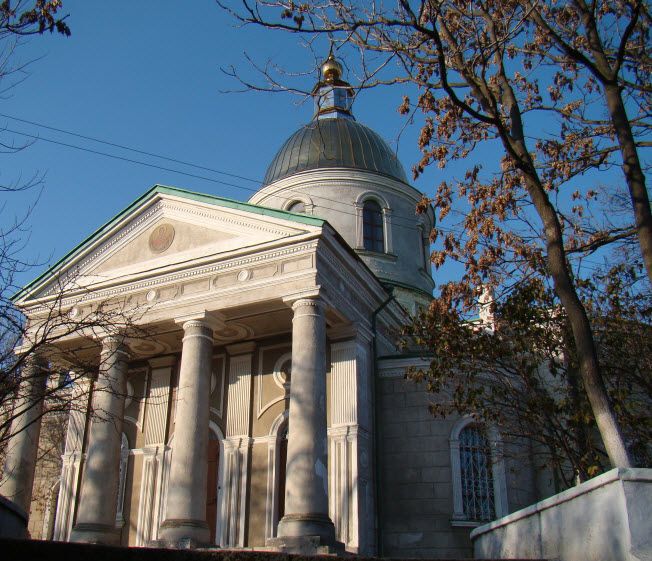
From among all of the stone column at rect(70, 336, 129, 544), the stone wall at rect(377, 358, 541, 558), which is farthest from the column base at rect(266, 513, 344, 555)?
the stone column at rect(70, 336, 129, 544)

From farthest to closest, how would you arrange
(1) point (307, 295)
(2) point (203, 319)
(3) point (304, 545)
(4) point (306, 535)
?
1. (2) point (203, 319)
2. (1) point (307, 295)
3. (4) point (306, 535)
4. (3) point (304, 545)

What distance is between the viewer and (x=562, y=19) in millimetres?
10219

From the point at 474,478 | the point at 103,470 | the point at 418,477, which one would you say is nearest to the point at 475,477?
the point at 474,478

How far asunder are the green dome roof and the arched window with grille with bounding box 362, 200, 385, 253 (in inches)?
52.7

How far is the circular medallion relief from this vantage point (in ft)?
Result: 58.2

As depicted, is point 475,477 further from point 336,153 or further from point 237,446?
point 336,153

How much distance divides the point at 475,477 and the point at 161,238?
9360 mm

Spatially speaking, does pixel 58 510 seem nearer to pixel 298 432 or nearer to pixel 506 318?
pixel 298 432

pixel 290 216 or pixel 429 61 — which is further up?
pixel 290 216

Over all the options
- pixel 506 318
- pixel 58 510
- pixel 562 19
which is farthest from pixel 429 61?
pixel 58 510

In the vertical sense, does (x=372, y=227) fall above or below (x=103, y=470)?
above

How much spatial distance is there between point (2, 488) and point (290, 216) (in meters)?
8.91

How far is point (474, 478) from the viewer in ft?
57.2

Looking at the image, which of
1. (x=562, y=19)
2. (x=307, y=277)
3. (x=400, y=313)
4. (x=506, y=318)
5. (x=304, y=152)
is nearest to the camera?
(x=562, y=19)
